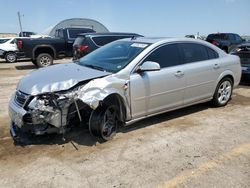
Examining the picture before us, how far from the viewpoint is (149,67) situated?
459 centimetres

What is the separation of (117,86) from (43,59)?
35.0 feet

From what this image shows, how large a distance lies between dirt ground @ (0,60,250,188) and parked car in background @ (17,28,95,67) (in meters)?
8.88

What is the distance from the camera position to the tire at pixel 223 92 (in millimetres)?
6184

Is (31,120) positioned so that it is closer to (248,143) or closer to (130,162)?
(130,162)

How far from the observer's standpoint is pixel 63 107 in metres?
4.02

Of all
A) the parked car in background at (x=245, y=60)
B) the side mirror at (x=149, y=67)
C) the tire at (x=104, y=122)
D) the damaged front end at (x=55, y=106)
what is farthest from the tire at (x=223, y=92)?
the damaged front end at (x=55, y=106)

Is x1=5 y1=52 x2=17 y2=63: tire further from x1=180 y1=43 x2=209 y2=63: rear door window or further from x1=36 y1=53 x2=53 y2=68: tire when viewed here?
x1=180 y1=43 x2=209 y2=63: rear door window

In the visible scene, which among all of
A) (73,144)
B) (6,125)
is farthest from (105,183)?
(6,125)

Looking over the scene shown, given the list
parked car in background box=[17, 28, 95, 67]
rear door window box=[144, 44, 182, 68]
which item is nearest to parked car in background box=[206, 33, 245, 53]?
parked car in background box=[17, 28, 95, 67]

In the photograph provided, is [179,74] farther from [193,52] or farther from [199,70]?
[193,52]

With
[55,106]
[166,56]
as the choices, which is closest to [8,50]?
[166,56]

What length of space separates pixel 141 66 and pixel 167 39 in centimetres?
100

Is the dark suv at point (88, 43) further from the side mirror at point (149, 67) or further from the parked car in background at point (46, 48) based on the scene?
the side mirror at point (149, 67)

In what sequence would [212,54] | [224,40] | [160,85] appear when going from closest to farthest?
1. [160,85]
2. [212,54]
3. [224,40]
